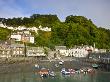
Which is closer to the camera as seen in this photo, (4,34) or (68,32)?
(4,34)

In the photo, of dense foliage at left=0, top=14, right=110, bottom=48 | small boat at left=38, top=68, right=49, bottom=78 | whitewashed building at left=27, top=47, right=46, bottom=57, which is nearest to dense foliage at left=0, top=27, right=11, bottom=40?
dense foliage at left=0, top=14, right=110, bottom=48

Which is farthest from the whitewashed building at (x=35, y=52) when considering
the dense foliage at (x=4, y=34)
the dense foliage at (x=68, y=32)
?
the dense foliage at (x=4, y=34)

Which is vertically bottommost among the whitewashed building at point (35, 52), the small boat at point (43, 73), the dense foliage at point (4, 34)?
the small boat at point (43, 73)

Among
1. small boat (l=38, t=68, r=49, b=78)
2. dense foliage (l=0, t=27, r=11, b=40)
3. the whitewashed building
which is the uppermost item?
dense foliage (l=0, t=27, r=11, b=40)

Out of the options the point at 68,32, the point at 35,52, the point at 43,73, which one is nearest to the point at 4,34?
the point at 35,52

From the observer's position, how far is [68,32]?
100m

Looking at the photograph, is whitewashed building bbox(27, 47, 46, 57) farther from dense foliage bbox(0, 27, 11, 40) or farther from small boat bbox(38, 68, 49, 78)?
small boat bbox(38, 68, 49, 78)

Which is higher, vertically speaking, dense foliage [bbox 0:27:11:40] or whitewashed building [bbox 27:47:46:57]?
dense foliage [bbox 0:27:11:40]

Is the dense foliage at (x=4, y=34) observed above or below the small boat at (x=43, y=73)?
above

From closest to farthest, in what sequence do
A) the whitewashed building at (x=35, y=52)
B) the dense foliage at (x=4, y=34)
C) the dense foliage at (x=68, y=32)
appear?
1. the whitewashed building at (x=35, y=52)
2. the dense foliage at (x=4, y=34)
3. the dense foliage at (x=68, y=32)

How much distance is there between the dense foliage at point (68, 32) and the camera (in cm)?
9619

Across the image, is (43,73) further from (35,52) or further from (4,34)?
(4,34)

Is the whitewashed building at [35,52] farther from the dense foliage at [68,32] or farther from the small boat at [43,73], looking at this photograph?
the small boat at [43,73]

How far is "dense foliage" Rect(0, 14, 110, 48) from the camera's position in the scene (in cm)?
9619
